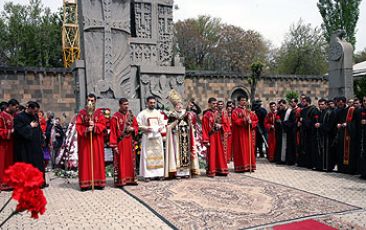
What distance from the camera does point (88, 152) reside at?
24.5 ft

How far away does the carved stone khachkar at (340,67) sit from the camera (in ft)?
44.1

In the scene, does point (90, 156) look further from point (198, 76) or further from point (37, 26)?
point (37, 26)

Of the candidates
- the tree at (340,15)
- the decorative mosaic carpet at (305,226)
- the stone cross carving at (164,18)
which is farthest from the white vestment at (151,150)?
the tree at (340,15)

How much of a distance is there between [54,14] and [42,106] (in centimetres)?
1936

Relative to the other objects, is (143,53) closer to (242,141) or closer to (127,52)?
(127,52)

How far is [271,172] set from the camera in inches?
367

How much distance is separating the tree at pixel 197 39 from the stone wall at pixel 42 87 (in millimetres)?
18901

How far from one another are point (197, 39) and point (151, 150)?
110 feet

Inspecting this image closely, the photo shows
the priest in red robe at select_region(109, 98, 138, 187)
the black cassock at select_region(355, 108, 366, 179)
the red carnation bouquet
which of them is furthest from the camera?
the black cassock at select_region(355, 108, 366, 179)

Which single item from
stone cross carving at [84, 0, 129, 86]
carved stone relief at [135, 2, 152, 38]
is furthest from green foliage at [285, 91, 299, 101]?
stone cross carving at [84, 0, 129, 86]

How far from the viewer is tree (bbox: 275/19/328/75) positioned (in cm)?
4150

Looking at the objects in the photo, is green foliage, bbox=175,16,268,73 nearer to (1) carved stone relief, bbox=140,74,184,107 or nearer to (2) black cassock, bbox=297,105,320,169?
(1) carved stone relief, bbox=140,74,184,107

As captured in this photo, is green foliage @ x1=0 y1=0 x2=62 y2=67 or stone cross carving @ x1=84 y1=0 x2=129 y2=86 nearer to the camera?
stone cross carving @ x1=84 y1=0 x2=129 y2=86

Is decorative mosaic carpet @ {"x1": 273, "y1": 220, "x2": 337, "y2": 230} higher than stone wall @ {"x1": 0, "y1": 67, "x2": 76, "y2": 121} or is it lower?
lower
